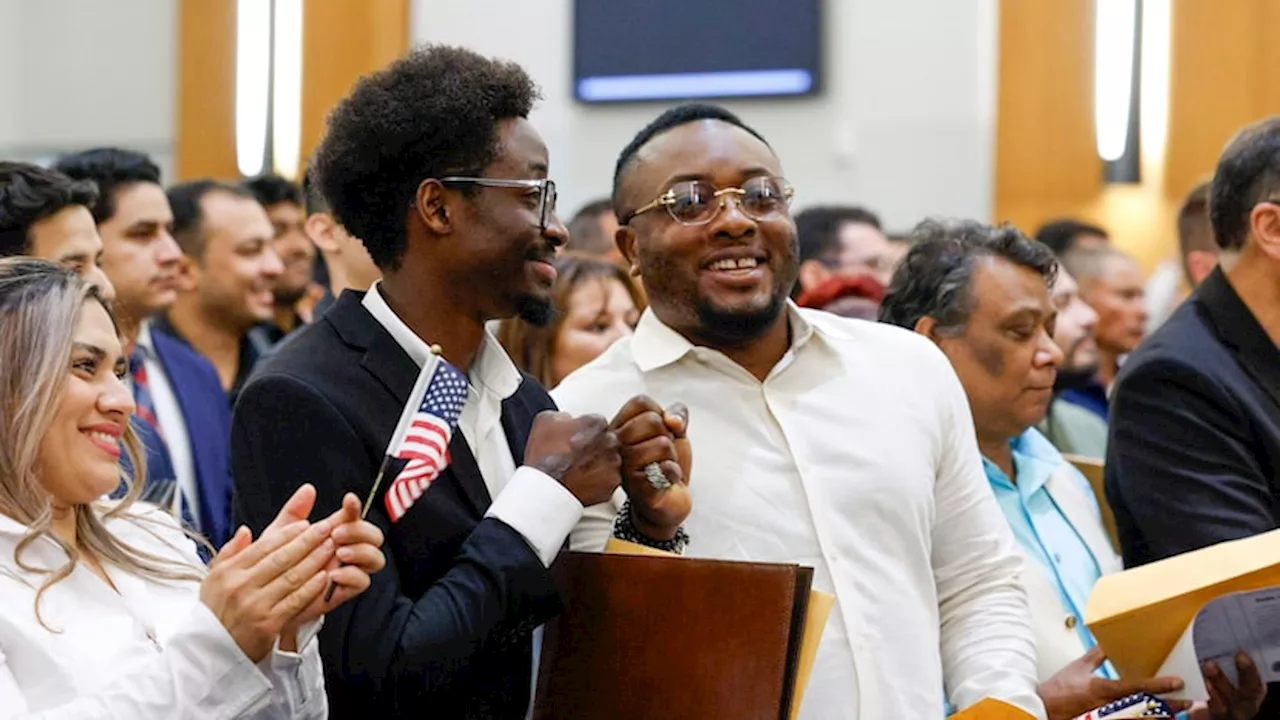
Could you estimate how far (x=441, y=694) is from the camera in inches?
90.2

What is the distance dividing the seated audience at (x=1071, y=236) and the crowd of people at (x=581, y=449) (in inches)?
124

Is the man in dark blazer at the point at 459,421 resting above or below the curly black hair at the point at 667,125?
below

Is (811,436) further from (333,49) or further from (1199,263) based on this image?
(333,49)

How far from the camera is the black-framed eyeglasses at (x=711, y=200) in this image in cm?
275

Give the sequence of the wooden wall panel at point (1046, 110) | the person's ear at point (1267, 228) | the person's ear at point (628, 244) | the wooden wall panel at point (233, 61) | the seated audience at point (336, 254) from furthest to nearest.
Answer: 1. the wooden wall panel at point (233, 61)
2. the wooden wall panel at point (1046, 110)
3. the seated audience at point (336, 254)
4. the person's ear at point (1267, 228)
5. the person's ear at point (628, 244)

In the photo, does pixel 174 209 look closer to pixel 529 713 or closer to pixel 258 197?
pixel 258 197

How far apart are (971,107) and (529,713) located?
611cm

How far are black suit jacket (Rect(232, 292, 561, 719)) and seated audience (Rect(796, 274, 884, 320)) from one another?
2.06 m

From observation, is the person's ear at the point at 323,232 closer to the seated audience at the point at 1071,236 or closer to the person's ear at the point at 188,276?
the person's ear at the point at 188,276

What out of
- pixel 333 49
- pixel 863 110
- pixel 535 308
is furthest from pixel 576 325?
pixel 333 49

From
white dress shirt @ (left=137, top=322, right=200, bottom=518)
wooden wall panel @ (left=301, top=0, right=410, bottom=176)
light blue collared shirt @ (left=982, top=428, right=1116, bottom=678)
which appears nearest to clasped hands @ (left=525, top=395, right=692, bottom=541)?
light blue collared shirt @ (left=982, top=428, right=1116, bottom=678)

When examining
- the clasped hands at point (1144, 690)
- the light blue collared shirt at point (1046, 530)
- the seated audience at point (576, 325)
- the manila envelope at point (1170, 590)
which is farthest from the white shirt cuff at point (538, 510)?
the seated audience at point (576, 325)

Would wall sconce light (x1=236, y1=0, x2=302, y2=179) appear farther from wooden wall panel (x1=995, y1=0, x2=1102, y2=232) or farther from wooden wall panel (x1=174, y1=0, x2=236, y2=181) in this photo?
wooden wall panel (x1=995, y1=0, x2=1102, y2=232)

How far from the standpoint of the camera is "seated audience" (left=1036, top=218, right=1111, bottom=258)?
6785 millimetres
